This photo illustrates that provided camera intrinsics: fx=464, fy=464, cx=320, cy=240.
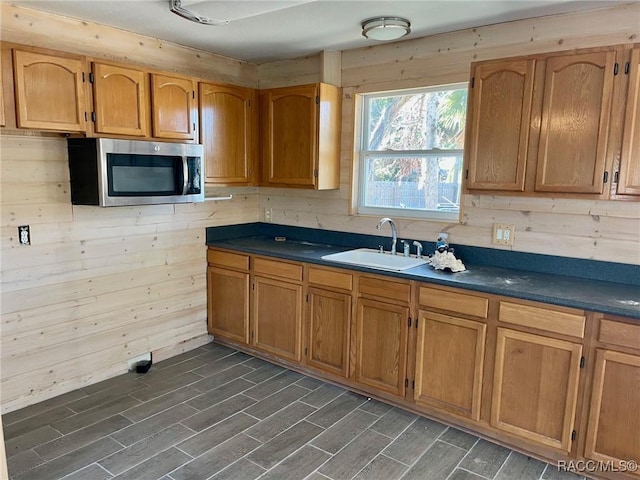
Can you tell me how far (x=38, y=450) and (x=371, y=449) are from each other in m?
1.75

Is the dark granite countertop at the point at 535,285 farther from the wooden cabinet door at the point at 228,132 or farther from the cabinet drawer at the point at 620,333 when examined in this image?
the wooden cabinet door at the point at 228,132

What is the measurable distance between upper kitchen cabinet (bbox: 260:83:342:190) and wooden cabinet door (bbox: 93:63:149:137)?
1002 mm

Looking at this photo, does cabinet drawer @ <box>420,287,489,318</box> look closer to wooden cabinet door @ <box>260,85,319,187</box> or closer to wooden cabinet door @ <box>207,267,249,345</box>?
wooden cabinet door @ <box>260,85,319,187</box>

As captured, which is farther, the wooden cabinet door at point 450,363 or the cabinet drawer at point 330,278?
the cabinet drawer at point 330,278

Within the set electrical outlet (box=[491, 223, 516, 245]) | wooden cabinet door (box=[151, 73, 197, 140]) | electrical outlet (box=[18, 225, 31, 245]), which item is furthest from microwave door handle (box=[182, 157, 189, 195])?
electrical outlet (box=[491, 223, 516, 245])

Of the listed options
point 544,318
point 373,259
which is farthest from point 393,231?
point 544,318

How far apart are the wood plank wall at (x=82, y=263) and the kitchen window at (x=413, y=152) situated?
1298 millimetres

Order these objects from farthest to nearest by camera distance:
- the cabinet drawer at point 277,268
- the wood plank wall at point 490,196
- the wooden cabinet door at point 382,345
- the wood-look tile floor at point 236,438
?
the cabinet drawer at point 277,268 < the wooden cabinet door at point 382,345 < the wood plank wall at point 490,196 < the wood-look tile floor at point 236,438

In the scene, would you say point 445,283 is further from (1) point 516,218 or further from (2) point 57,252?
(2) point 57,252

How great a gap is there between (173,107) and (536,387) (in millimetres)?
2764

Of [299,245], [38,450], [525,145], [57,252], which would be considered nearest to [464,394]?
[525,145]

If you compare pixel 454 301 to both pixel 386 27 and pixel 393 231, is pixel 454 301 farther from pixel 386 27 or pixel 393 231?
pixel 386 27

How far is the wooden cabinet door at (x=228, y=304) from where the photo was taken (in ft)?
11.9

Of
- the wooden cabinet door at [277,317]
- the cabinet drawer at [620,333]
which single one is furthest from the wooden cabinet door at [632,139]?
the wooden cabinet door at [277,317]
